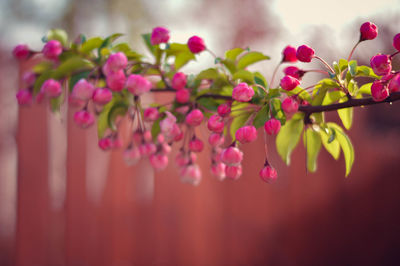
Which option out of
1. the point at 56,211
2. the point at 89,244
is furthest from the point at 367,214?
the point at 56,211

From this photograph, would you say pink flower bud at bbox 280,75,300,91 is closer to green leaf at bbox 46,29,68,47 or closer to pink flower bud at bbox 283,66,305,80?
pink flower bud at bbox 283,66,305,80

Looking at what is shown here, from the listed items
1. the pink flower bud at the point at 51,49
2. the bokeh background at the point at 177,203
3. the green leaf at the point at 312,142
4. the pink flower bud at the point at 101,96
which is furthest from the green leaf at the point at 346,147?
the bokeh background at the point at 177,203

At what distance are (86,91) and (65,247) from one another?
5.29 feet

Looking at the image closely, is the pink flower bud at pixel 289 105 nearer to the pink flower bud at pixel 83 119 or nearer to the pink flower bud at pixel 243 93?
the pink flower bud at pixel 243 93

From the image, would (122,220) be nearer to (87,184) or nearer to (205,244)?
(87,184)

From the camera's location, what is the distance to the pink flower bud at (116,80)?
56cm

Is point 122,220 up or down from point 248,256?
up

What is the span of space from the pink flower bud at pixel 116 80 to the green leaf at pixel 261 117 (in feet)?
0.66

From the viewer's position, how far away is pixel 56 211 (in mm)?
1908

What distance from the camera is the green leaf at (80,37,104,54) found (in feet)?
2.07

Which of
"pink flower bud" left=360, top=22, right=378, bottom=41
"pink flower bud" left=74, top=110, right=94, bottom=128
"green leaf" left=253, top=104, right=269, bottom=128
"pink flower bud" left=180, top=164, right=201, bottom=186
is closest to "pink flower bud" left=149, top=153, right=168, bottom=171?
"pink flower bud" left=180, top=164, right=201, bottom=186

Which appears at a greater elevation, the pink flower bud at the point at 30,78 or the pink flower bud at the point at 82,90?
the pink flower bud at the point at 30,78

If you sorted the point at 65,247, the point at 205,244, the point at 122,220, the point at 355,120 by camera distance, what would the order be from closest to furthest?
the point at 65,247 → the point at 122,220 → the point at 205,244 → the point at 355,120

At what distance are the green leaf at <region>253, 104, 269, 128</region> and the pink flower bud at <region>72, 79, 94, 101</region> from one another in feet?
0.81
